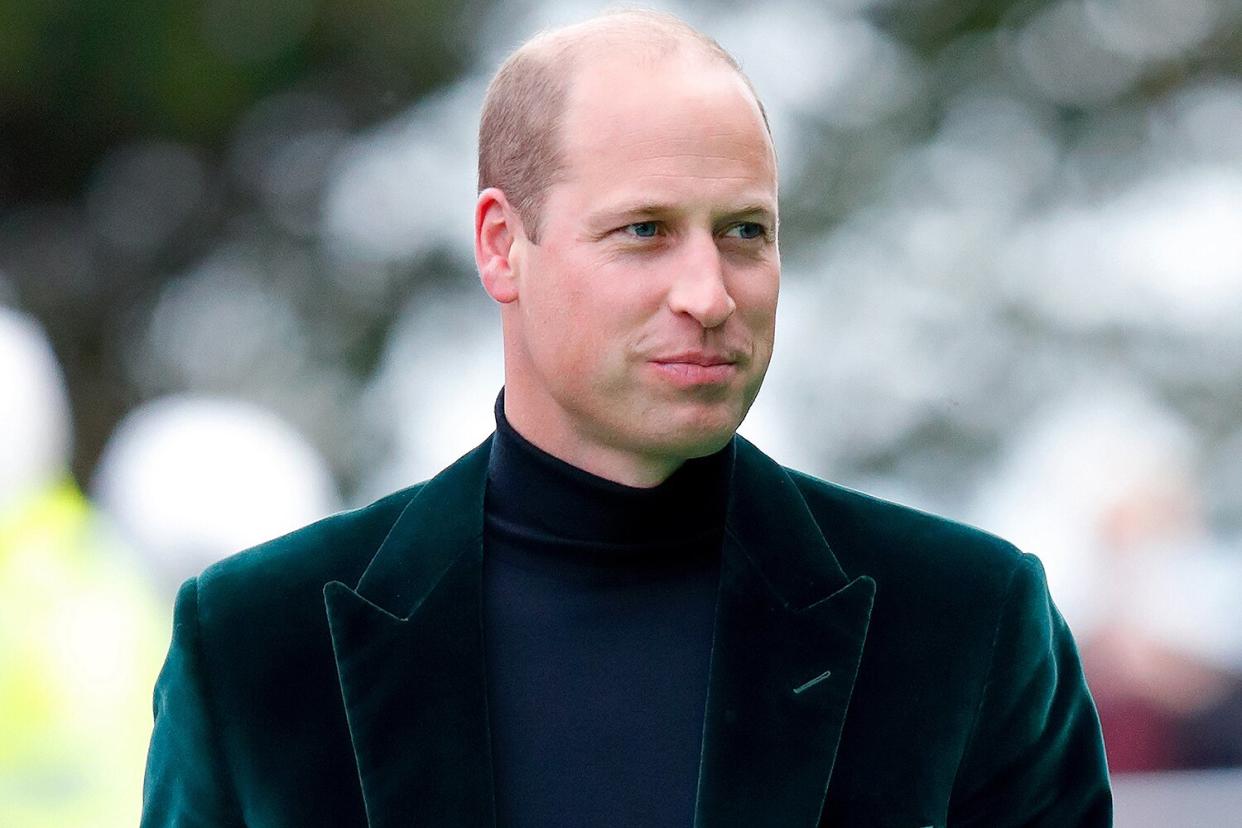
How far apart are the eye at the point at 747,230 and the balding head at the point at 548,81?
14cm

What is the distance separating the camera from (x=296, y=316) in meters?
5.49

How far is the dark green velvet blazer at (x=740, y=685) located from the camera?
1884 millimetres

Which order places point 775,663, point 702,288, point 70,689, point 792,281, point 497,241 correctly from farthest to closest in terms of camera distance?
point 792,281 → point 70,689 → point 497,241 → point 775,663 → point 702,288

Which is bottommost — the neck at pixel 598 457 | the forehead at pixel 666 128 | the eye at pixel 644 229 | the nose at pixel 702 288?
the neck at pixel 598 457

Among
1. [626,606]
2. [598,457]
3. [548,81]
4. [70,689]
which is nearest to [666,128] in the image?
[548,81]

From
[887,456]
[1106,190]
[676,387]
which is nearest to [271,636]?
[676,387]

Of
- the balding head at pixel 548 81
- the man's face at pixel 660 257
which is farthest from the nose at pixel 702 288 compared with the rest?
the balding head at pixel 548 81

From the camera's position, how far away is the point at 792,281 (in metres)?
5.90

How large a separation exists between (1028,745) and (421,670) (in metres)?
0.71

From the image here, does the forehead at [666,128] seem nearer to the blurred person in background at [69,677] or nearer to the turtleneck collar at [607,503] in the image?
the turtleneck collar at [607,503]

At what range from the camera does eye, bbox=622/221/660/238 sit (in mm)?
1851

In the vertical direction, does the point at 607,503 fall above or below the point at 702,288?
below

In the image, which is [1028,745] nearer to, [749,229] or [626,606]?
[626,606]

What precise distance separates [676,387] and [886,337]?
4.10m
